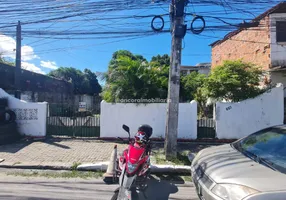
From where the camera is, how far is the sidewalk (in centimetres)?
641

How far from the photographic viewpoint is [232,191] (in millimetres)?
2602

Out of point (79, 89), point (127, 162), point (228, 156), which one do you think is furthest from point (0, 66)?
point (79, 89)

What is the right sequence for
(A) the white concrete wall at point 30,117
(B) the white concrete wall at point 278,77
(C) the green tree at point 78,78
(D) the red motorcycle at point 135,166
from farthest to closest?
(C) the green tree at point 78,78 → (B) the white concrete wall at point 278,77 → (A) the white concrete wall at point 30,117 → (D) the red motorcycle at point 135,166

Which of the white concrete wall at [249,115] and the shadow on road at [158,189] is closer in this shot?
the shadow on road at [158,189]

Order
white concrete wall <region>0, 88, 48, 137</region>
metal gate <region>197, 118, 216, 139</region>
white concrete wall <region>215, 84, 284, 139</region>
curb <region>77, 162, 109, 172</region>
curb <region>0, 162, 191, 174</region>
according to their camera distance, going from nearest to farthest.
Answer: curb <region>0, 162, 191, 174</region>
curb <region>77, 162, 109, 172</region>
white concrete wall <region>215, 84, 284, 139</region>
metal gate <region>197, 118, 216, 139</region>
white concrete wall <region>0, 88, 48, 137</region>

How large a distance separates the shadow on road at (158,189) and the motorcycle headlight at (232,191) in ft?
5.00

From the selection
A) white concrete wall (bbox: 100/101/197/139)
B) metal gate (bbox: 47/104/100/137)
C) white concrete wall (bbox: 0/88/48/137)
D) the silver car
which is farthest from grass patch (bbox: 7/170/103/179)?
white concrete wall (bbox: 0/88/48/137)

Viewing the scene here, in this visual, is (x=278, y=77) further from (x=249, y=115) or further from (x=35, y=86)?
(x=35, y=86)

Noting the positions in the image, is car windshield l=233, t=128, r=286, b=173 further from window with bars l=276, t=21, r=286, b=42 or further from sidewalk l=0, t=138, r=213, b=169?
window with bars l=276, t=21, r=286, b=42

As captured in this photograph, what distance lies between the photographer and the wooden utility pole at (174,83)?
6.60 m

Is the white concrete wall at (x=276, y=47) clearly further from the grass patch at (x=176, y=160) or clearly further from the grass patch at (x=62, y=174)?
the grass patch at (x=62, y=174)

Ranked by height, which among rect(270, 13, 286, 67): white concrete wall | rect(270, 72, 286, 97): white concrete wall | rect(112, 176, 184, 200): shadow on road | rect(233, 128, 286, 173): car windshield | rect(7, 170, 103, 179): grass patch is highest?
rect(270, 13, 286, 67): white concrete wall

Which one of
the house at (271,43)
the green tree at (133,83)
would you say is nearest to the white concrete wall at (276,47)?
the house at (271,43)

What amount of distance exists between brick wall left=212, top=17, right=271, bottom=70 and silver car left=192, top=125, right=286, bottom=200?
8.45m
